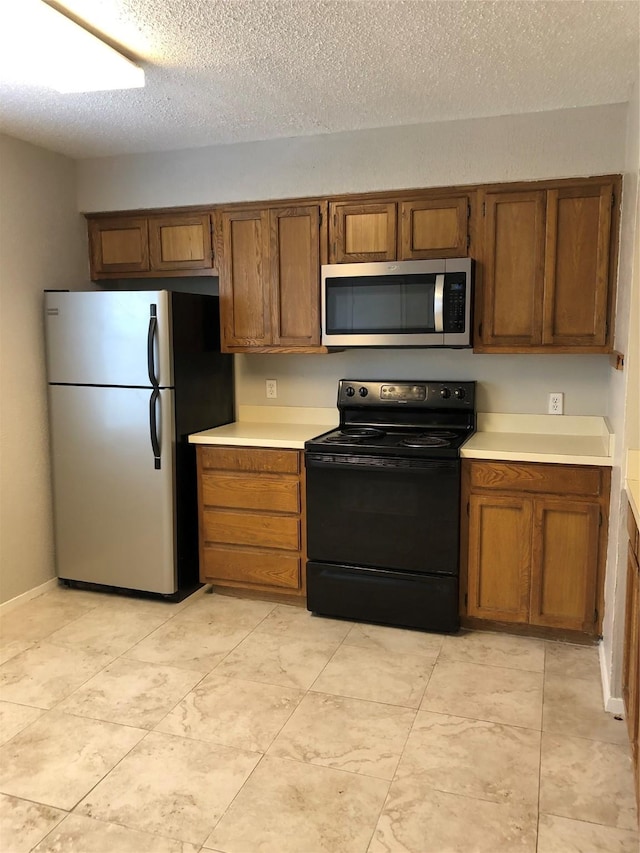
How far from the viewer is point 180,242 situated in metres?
3.72

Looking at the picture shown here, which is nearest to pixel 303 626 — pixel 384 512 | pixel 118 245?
pixel 384 512

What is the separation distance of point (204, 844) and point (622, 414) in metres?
1.94

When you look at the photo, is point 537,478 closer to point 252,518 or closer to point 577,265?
point 577,265

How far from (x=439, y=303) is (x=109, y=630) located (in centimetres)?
219

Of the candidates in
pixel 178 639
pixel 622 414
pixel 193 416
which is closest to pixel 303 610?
pixel 178 639

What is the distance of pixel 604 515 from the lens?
2922 millimetres

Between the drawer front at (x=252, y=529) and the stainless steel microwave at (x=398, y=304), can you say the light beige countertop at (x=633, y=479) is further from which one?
the drawer front at (x=252, y=529)

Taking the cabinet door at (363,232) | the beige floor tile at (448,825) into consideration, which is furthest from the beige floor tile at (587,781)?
the cabinet door at (363,232)

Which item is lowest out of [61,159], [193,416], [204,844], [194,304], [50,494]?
[204,844]

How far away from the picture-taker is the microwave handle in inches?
124

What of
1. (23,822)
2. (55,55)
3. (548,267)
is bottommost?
(23,822)

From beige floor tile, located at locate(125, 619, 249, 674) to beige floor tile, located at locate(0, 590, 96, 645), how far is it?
503mm

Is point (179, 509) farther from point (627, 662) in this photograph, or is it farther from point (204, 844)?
point (627, 662)

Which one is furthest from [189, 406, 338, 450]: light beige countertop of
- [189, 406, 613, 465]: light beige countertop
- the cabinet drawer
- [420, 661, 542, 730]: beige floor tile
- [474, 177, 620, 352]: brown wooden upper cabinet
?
[420, 661, 542, 730]: beige floor tile
